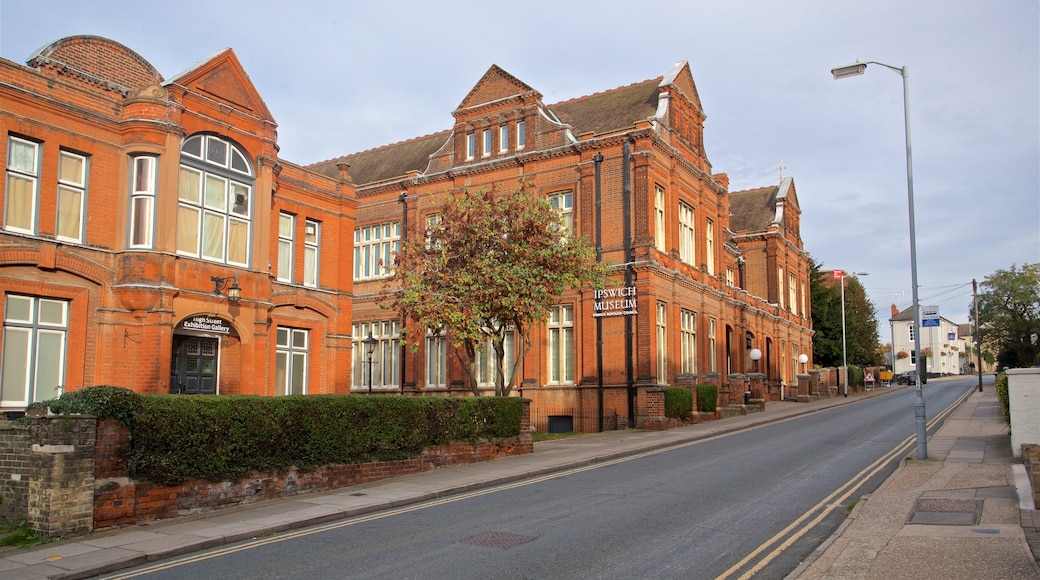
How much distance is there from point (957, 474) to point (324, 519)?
37.6ft

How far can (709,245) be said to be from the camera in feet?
132

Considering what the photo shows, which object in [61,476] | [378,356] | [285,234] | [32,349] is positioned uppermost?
[285,234]

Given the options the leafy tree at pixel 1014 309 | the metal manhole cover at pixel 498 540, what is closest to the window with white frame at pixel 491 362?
the metal manhole cover at pixel 498 540

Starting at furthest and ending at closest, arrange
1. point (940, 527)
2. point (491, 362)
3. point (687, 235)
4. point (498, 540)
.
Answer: point (687, 235)
point (491, 362)
point (498, 540)
point (940, 527)

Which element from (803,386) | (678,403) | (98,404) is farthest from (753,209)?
(98,404)

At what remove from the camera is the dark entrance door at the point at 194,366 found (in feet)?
68.3

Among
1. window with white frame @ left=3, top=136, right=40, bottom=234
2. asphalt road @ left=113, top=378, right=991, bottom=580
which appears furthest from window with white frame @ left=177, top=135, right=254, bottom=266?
asphalt road @ left=113, top=378, right=991, bottom=580

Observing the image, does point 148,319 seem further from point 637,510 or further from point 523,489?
point 637,510

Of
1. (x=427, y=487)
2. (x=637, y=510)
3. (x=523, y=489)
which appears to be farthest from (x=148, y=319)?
(x=637, y=510)

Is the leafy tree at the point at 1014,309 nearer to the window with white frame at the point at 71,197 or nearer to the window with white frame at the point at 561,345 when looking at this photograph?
the window with white frame at the point at 561,345

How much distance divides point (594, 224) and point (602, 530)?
22842 millimetres

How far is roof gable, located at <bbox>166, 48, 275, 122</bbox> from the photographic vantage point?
2145cm

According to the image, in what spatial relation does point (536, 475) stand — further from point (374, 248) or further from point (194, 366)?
point (374, 248)

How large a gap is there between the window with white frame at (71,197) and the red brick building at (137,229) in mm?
30
